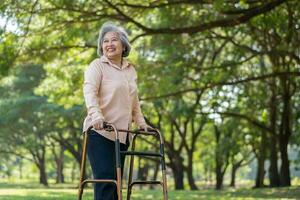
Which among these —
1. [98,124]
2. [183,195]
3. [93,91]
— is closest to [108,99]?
[93,91]

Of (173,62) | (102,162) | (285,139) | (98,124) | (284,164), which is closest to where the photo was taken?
(98,124)

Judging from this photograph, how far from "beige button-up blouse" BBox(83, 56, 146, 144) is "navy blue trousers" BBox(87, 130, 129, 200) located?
7 centimetres

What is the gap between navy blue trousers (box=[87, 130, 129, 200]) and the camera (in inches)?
180

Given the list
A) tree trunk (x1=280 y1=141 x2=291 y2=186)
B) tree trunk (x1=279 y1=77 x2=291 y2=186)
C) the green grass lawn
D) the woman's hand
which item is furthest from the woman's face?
tree trunk (x1=280 y1=141 x2=291 y2=186)

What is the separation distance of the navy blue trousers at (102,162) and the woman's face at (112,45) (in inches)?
26.6

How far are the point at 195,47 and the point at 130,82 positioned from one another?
14456mm

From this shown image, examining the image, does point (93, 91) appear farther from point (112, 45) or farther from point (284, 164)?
point (284, 164)

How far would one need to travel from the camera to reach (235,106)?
84.4 feet

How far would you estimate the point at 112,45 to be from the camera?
4.83 metres

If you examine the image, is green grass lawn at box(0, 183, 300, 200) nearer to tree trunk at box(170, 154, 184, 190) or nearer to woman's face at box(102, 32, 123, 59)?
woman's face at box(102, 32, 123, 59)

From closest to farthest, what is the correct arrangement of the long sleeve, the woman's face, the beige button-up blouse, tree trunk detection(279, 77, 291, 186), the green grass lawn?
the long sleeve < the beige button-up blouse < the woman's face < the green grass lawn < tree trunk detection(279, 77, 291, 186)

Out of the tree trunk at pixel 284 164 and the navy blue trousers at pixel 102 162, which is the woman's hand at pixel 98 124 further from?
the tree trunk at pixel 284 164

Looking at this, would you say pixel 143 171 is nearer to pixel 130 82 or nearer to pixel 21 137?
pixel 21 137

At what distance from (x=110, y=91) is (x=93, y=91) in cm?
17
